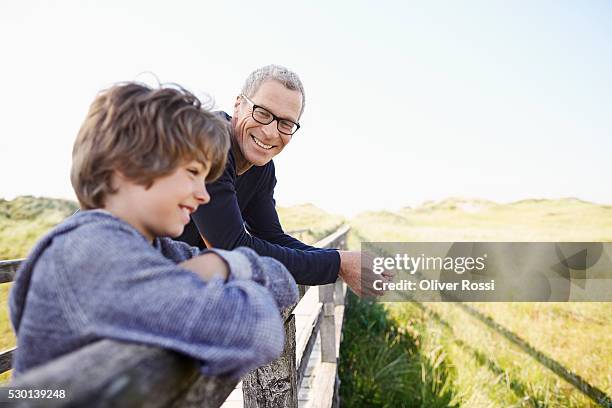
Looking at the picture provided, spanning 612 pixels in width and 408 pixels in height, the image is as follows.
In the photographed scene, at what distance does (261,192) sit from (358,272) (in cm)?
54

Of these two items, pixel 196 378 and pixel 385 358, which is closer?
pixel 196 378

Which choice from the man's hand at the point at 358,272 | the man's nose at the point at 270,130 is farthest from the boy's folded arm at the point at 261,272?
the man's nose at the point at 270,130

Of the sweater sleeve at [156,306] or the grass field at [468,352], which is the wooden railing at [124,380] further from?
the grass field at [468,352]

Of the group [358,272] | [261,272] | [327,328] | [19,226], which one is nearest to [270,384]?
[358,272]

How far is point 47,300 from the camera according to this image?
0.62 metres

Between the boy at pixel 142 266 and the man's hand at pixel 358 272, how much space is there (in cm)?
61

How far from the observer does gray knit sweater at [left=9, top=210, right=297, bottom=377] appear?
582mm

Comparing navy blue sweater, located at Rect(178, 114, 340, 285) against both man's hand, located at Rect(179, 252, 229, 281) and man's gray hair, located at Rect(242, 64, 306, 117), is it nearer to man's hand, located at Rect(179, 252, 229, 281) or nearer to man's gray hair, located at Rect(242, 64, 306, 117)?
man's gray hair, located at Rect(242, 64, 306, 117)

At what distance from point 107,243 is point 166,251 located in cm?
31

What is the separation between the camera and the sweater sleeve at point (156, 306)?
58 cm

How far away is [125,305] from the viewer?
1.91 feet

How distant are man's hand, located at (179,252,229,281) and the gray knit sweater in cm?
7

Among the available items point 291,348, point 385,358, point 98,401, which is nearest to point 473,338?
point 385,358

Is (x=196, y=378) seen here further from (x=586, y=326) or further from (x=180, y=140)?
(x=586, y=326)
